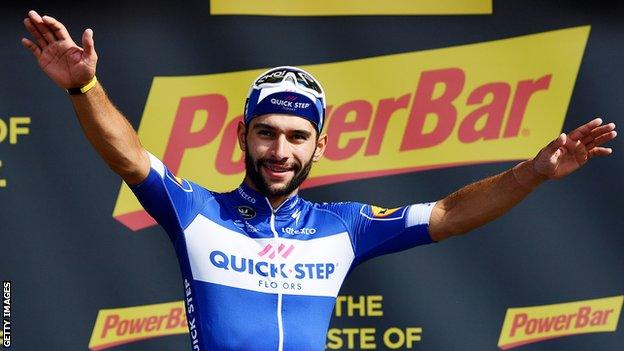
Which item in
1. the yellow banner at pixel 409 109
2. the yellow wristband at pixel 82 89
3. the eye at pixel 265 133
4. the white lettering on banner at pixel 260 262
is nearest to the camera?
the yellow wristband at pixel 82 89

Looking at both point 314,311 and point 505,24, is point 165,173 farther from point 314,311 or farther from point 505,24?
point 505,24

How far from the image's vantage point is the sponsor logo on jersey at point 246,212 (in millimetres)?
4203

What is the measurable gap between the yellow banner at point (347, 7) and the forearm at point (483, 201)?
4.85 ft

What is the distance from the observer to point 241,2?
5.55m

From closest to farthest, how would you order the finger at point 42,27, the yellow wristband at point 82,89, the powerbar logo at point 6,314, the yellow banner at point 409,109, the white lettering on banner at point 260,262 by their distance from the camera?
1. the finger at point 42,27
2. the yellow wristband at point 82,89
3. the white lettering on banner at point 260,262
4. the powerbar logo at point 6,314
5. the yellow banner at point 409,109

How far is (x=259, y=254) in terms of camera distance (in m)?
4.12

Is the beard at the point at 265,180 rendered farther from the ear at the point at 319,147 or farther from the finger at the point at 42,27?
the finger at the point at 42,27

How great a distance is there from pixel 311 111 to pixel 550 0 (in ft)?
6.17

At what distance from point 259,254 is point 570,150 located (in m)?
1.12

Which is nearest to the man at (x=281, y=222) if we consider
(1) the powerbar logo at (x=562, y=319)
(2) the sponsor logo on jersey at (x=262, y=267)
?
(2) the sponsor logo on jersey at (x=262, y=267)

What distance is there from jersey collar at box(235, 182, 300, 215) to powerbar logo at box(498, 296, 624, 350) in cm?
168

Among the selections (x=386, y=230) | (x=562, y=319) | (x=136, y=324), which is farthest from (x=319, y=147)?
(x=562, y=319)

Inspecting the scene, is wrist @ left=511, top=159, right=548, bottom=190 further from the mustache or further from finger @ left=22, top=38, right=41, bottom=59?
finger @ left=22, top=38, right=41, bottom=59

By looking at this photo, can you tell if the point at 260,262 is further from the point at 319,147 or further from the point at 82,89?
the point at 82,89
